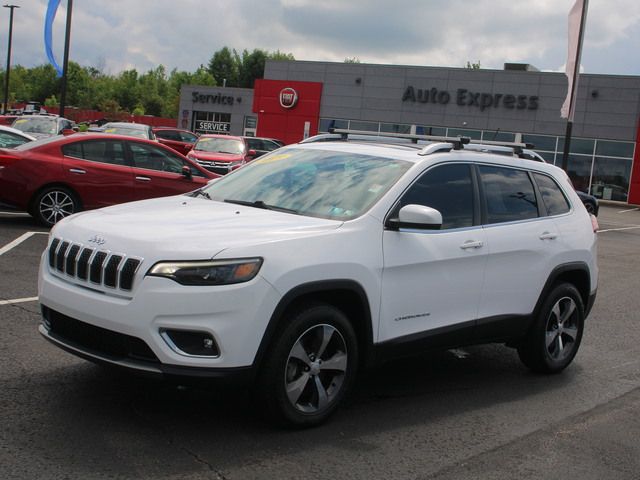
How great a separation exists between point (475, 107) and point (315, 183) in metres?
37.7

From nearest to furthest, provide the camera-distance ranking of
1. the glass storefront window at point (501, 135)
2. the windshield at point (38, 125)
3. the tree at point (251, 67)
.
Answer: the windshield at point (38, 125) → the glass storefront window at point (501, 135) → the tree at point (251, 67)

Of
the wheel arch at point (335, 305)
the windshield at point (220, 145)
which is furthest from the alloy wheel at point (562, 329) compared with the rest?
the windshield at point (220, 145)

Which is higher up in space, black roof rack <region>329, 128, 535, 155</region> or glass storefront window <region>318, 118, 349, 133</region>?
glass storefront window <region>318, 118, 349, 133</region>

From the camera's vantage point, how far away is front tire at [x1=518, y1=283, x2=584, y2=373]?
598 cm

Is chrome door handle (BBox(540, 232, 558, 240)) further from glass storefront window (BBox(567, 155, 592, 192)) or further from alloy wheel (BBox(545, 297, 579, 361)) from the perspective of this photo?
glass storefront window (BBox(567, 155, 592, 192))

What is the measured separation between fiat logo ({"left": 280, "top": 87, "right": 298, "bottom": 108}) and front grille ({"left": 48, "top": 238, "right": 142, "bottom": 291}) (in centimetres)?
4264

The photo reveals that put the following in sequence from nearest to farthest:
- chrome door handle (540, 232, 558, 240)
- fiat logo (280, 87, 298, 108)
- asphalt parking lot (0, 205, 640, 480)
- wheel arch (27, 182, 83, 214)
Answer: asphalt parking lot (0, 205, 640, 480), chrome door handle (540, 232, 558, 240), wheel arch (27, 182, 83, 214), fiat logo (280, 87, 298, 108)

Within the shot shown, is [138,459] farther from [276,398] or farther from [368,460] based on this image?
[368,460]

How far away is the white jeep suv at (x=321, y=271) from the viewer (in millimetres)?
3936

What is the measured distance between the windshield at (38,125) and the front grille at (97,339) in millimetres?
17865

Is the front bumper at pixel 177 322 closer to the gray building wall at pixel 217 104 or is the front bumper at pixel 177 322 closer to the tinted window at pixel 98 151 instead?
the tinted window at pixel 98 151

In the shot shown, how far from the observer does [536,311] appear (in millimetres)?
5934

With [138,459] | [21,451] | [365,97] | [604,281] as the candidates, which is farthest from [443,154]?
[365,97]

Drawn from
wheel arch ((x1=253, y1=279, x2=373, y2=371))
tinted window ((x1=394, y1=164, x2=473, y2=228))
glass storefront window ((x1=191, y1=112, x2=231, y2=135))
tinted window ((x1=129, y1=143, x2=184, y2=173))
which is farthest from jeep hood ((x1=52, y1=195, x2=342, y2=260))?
glass storefront window ((x1=191, y1=112, x2=231, y2=135))
